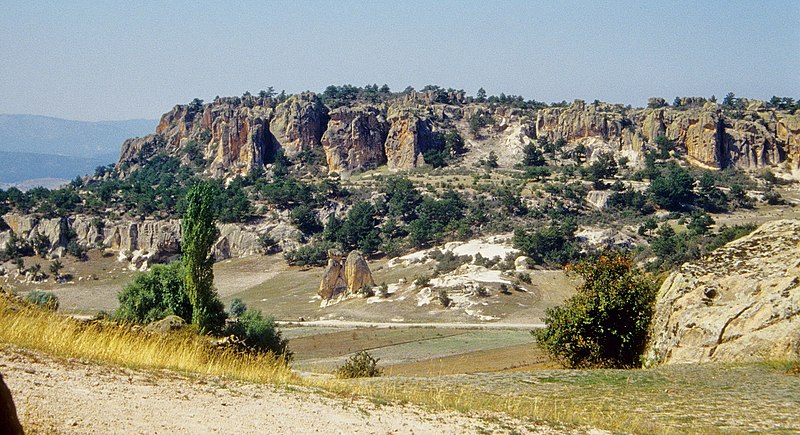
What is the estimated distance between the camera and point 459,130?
129 m

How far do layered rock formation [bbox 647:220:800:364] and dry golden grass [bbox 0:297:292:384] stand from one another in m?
11.3

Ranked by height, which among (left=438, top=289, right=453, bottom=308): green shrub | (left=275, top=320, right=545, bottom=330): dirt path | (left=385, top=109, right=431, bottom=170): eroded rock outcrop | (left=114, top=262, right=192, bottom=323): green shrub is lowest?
(left=275, top=320, right=545, bottom=330): dirt path

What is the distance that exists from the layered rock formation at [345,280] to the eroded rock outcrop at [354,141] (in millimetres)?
55028

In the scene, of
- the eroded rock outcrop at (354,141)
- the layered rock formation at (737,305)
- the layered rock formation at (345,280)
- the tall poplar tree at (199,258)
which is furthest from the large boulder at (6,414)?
the eroded rock outcrop at (354,141)

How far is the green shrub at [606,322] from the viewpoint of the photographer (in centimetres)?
2147

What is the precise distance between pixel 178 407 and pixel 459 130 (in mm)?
121954

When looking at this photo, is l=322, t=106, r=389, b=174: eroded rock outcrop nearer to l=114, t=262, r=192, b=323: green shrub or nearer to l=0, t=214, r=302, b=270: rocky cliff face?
l=0, t=214, r=302, b=270: rocky cliff face

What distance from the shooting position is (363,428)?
31.0ft

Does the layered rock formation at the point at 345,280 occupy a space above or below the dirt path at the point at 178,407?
below

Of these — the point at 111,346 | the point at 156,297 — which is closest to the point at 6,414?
the point at 111,346

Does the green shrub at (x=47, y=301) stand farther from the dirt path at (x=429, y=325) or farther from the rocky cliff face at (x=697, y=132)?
the rocky cliff face at (x=697, y=132)

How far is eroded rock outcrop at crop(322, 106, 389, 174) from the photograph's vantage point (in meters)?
118

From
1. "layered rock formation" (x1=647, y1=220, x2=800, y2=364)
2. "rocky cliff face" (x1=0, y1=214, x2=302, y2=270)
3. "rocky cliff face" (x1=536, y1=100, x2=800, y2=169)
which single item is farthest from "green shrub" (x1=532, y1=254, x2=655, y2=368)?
"rocky cliff face" (x1=536, y1=100, x2=800, y2=169)

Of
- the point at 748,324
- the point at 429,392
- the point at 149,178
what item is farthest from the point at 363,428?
the point at 149,178
